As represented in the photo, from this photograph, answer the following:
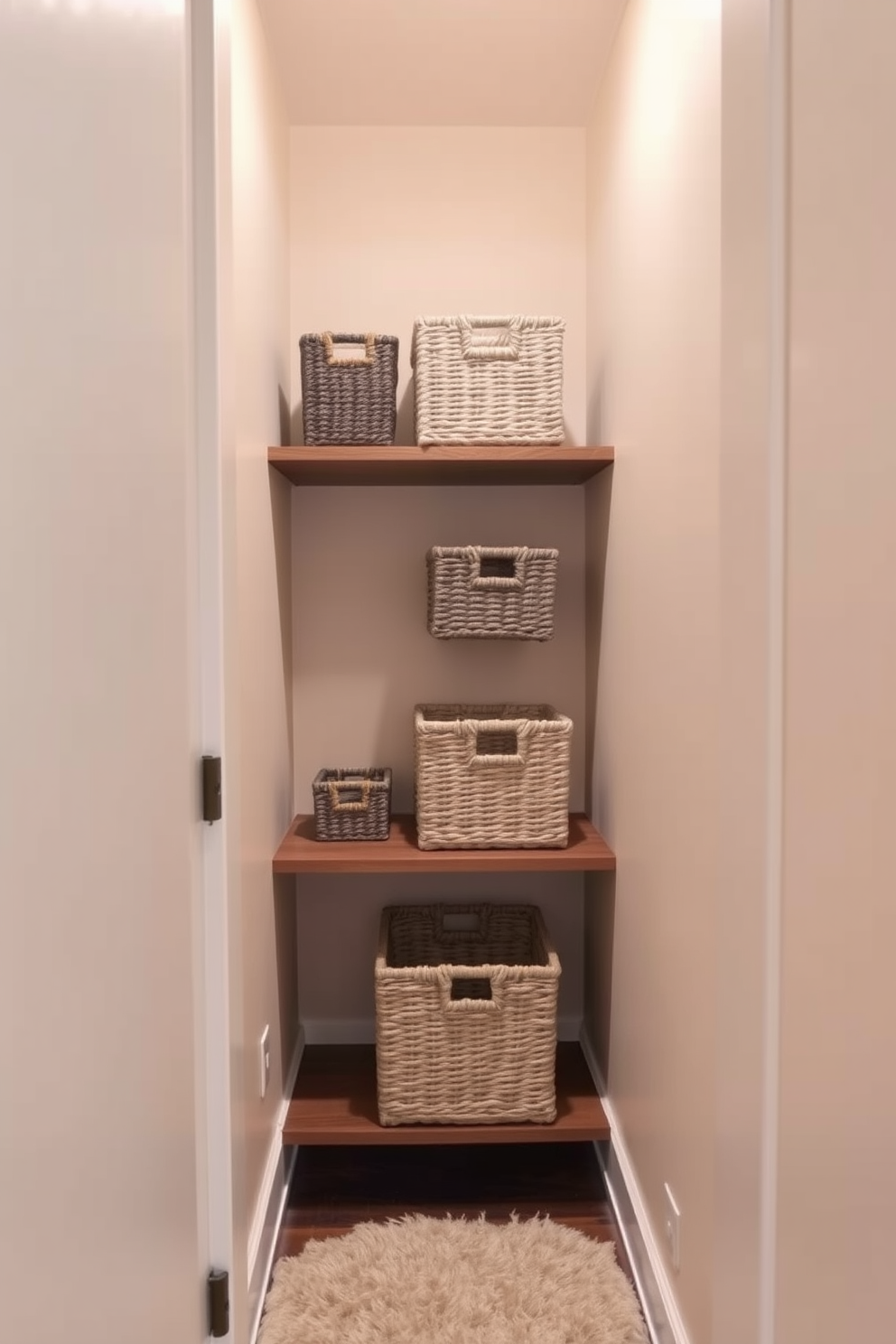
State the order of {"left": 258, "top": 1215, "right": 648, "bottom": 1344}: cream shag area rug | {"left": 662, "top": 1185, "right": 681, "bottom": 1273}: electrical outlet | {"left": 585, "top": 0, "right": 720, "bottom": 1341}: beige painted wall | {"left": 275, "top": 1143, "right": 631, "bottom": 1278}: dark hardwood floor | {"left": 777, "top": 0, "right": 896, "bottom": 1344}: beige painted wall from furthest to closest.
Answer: {"left": 275, "top": 1143, "right": 631, "bottom": 1278}: dark hardwood floor < {"left": 258, "top": 1215, "right": 648, "bottom": 1344}: cream shag area rug < {"left": 662, "top": 1185, "right": 681, "bottom": 1273}: electrical outlet < {"left": 585, "top": 0, "right": 720, "bottom": 1341}: beige painted wall < {"left": 777, "top": 0, "right": 896, "bottom": 1344}: beige painted wall

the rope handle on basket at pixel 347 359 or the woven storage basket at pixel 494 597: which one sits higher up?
the rope handle on basket at pixel 347 359

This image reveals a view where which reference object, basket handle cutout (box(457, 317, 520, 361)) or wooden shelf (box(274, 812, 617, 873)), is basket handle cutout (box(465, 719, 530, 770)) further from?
basket handle cutout (box(457, 317, 520, 361))

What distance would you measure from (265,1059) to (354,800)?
0.58 meters

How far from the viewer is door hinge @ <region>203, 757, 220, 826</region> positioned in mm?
1225

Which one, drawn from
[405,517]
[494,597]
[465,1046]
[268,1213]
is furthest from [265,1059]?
[405,517]

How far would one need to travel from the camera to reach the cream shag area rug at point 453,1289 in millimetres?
1612

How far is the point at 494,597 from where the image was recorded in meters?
2.18

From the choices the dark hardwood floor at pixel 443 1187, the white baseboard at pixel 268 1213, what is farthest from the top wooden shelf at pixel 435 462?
the dark hardwood floor at pixel 443 1187

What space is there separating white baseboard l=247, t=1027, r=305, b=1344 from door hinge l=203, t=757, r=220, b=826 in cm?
84

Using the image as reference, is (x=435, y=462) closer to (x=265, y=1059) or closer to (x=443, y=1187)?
(x=265, y=1059)

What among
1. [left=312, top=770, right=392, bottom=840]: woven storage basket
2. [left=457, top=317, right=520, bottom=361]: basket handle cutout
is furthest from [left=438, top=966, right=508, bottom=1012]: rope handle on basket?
[left=457, top=317, right=520, bottom=361]: basket handle cutout

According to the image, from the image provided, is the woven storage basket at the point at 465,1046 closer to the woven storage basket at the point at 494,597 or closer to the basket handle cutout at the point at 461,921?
the basket handle cutout at the point at 461,921

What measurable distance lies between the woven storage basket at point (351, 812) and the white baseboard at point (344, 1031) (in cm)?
63

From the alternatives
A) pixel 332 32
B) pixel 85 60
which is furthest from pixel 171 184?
pixel 332 32
